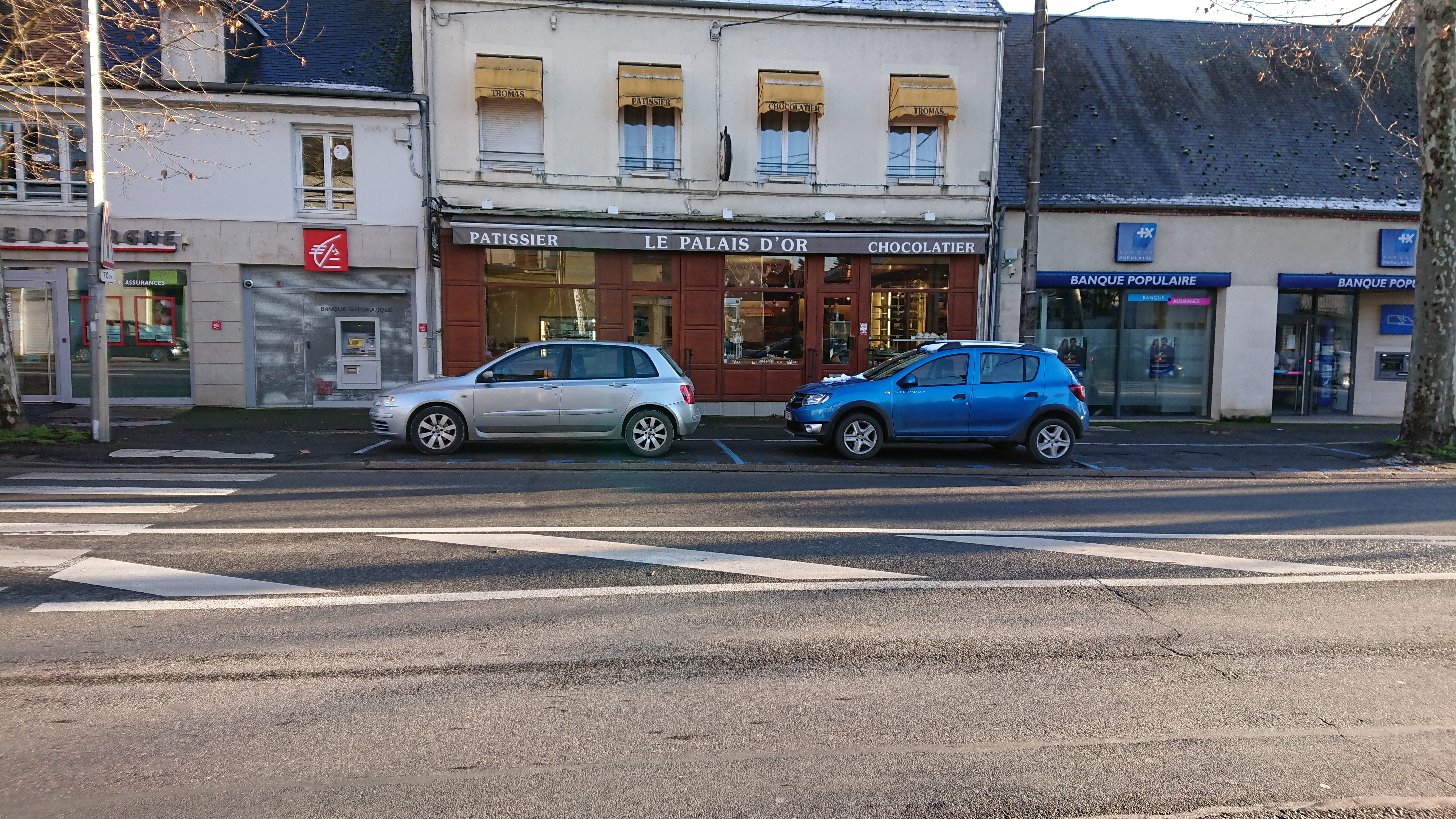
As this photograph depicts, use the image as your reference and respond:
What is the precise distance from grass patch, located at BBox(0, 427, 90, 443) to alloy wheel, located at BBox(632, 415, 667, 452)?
763 centimetres

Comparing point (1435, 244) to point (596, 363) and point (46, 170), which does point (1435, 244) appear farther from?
point (46, 170)

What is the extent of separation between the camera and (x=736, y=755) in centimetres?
356

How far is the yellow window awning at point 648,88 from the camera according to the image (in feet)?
53.9

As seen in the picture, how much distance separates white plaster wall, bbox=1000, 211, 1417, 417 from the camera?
17.7m

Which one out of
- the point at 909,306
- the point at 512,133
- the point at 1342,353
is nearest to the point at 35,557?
the point at 512,133

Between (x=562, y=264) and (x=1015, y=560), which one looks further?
(x=562, y=264)

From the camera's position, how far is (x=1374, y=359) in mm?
19156

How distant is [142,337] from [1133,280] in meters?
19.6

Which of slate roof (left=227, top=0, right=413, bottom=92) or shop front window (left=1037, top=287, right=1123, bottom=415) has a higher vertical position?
slate roof (left=227, top=0, right=413, bottom=92)

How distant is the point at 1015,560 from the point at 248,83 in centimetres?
1629

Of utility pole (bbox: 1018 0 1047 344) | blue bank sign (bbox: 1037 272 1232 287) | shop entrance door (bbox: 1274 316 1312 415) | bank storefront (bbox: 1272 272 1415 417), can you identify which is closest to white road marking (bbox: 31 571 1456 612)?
utility pole (bbox: 1018 0 1047 344)

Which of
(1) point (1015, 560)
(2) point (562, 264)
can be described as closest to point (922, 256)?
(2) point (562, 264)

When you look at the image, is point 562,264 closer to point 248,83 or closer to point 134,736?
point 248,83

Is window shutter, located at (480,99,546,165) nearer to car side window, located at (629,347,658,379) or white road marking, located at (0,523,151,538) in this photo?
car side window, located at (629,347,658,379)
